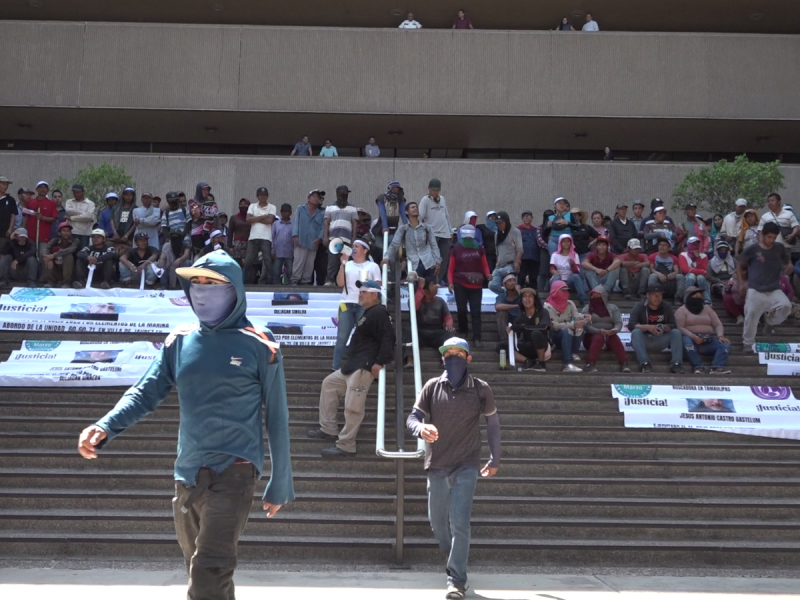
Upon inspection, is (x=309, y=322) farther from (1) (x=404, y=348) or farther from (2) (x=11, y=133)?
(2) (x=11, y=133)

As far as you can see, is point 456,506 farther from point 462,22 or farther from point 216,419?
point 462,22

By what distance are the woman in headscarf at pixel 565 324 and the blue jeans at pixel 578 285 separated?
115 cm

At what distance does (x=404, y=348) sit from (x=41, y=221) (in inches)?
283

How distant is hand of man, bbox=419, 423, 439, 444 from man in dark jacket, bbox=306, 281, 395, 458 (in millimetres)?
2520

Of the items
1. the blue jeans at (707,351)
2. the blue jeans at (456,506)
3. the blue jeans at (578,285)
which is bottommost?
the blue jeans at (456,506)

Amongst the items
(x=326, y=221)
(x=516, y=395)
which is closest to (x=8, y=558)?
(x=516, y=395)

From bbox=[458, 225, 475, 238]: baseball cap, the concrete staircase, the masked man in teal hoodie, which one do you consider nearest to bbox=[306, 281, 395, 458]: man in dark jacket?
the concrete staircase

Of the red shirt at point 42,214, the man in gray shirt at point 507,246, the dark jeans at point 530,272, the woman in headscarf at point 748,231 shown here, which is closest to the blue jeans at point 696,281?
the woman in headscarf at point 748,231

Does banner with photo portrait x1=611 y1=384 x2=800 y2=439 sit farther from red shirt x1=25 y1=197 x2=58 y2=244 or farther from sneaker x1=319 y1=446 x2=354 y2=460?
red shirt x1=25 y1=197 x2=58 y2=244

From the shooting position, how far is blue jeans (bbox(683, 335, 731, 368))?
1116cm

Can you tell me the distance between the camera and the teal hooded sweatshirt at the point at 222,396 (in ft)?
13.1

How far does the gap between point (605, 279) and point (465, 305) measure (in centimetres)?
273

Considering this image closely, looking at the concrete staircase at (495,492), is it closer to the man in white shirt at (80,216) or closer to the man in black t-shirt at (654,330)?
the man in black t-shirt at (654,330)

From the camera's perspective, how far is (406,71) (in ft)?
68.9
